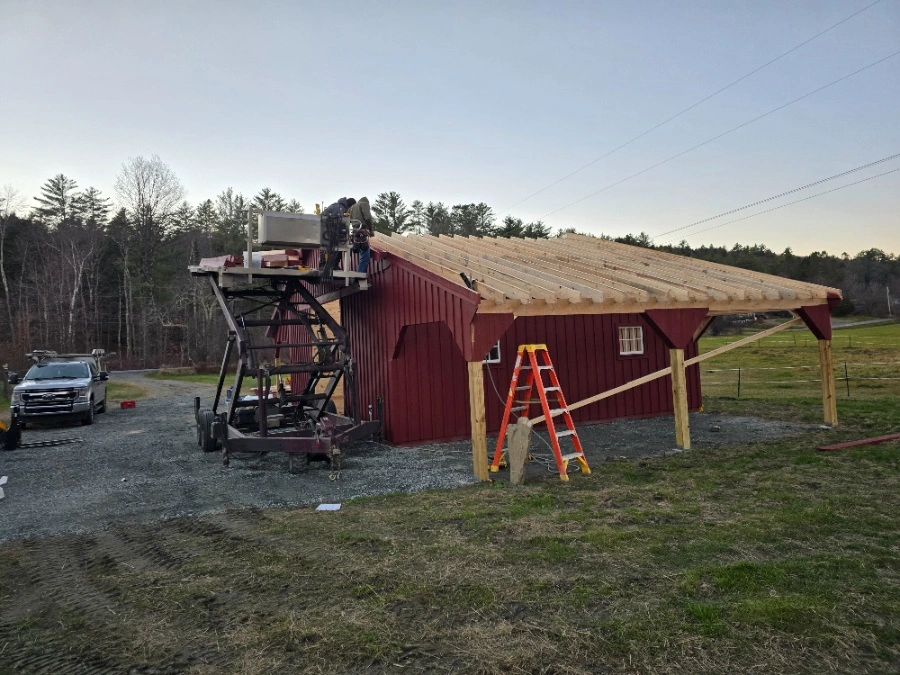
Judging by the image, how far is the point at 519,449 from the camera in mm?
7664

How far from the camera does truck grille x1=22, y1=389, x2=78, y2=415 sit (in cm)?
1464

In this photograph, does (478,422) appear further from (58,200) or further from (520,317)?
(58,200)

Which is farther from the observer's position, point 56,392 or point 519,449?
point 56,392

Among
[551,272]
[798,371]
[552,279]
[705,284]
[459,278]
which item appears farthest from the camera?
[798,371]

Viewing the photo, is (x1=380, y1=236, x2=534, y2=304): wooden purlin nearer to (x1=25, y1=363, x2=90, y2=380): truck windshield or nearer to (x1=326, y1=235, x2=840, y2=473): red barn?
(x1=326, y1=235, x2=840, y2=473): red barn

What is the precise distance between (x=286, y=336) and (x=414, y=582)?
45.3 feet

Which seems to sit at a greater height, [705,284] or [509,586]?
[705,284]

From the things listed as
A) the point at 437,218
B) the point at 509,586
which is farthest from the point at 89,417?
the point at 437,218

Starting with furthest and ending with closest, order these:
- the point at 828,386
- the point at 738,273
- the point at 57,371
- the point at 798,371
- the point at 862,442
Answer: the point at 798,371, the point at 57,371, the point at 738,273, the point at 828,386, the point at 862,442

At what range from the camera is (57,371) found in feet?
53.0

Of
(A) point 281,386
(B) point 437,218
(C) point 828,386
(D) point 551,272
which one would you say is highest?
(B) point 437,218

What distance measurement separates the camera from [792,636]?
338 centimetres

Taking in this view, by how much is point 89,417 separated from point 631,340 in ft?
47.9

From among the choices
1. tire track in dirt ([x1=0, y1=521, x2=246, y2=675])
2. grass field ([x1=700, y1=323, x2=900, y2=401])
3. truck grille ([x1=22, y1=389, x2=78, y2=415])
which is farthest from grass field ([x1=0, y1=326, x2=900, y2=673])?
grass field ([x1=700, y1=323, x2=900, y2=401])
